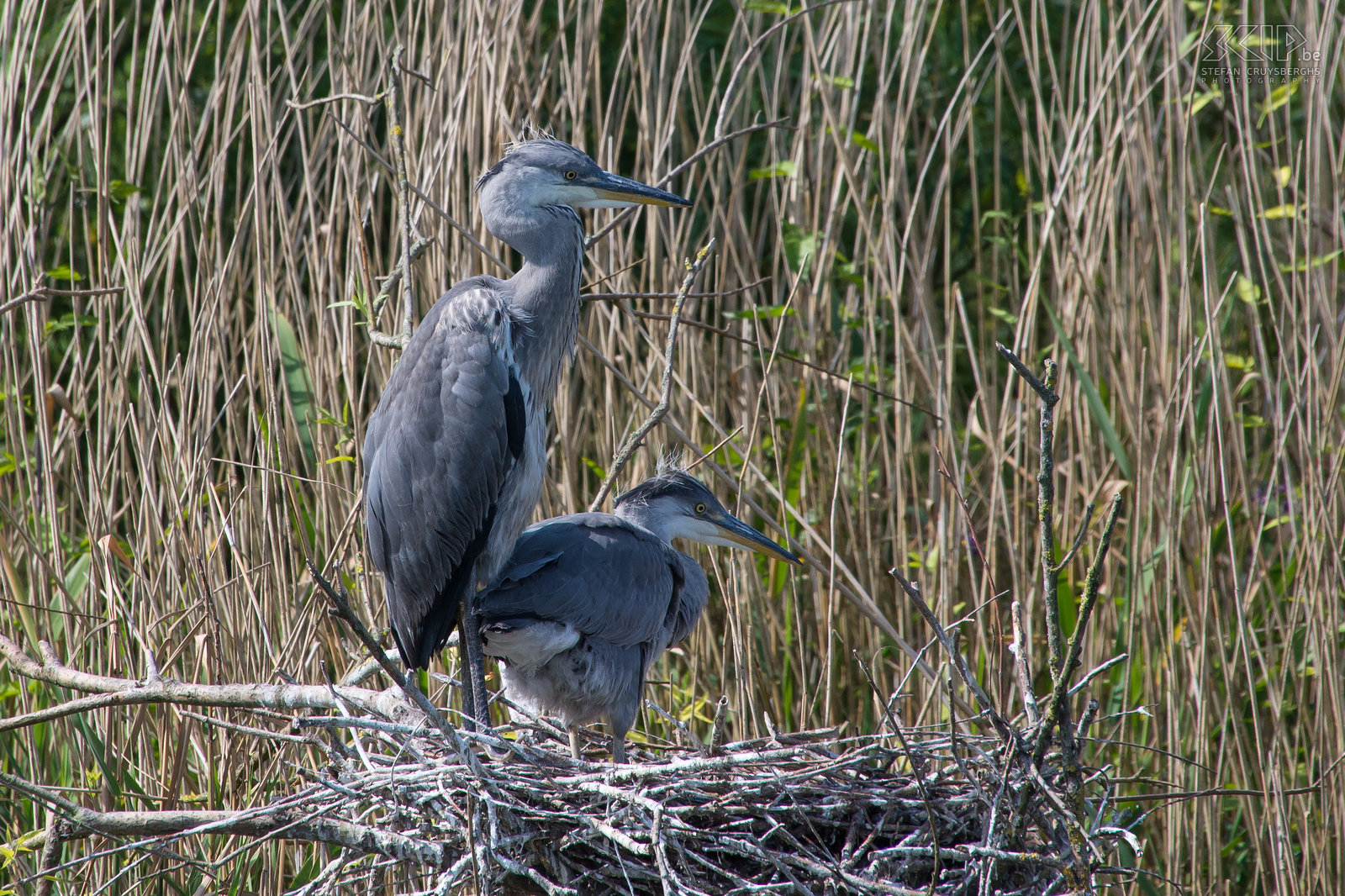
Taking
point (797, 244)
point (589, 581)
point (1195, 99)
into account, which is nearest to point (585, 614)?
point (589, 581)

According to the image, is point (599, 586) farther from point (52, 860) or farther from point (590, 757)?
point (52, 860)

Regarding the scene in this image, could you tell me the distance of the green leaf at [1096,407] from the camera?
9.96ft

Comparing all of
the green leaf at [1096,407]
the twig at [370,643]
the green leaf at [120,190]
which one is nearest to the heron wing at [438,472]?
the twig at [370,643]

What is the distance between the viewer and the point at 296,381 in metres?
3.05

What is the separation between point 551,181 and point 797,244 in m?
0.79

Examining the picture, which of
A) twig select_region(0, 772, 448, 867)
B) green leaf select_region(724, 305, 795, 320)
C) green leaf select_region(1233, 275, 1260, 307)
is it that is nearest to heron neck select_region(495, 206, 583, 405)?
green leaf select_region(724, 305, 795, 320)

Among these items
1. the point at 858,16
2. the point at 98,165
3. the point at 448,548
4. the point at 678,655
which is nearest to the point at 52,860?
the point at 448,548

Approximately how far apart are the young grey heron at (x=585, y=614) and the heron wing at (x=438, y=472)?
0.12 m

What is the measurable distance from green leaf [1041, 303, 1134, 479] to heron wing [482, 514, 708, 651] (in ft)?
4.03

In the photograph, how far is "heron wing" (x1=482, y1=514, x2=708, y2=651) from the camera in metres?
2.54

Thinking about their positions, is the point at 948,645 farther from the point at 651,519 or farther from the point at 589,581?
the point at 651,519

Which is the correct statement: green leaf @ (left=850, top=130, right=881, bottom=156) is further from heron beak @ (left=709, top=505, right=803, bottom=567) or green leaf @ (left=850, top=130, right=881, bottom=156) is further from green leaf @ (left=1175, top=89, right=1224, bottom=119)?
heron beak @ (left=709, top=505, right=803, bottom=567)

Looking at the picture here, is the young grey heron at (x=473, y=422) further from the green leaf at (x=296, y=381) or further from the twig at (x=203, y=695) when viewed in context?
the green leaf at (x=296, y=381)

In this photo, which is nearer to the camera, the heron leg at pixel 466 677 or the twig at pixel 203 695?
the twig at pixel 203 695
